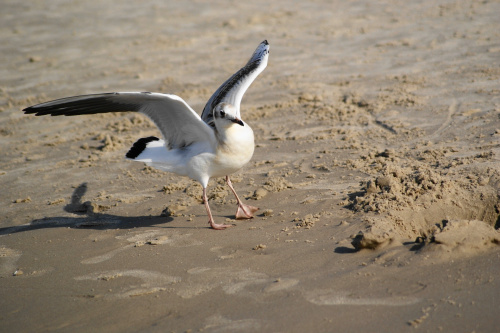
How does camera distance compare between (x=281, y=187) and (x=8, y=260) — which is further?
(x=281, y=187)

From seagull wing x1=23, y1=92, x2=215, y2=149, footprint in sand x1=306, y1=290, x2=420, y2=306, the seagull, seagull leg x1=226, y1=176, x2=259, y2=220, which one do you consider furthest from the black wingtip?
footprint in sand x1=306, y1=290, x2=420, y2=306

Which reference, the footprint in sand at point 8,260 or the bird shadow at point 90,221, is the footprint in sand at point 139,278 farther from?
the bird shadow at point 90,221

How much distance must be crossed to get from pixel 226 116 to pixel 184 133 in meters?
0.66

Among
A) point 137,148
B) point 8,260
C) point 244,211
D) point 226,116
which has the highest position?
point 226,116

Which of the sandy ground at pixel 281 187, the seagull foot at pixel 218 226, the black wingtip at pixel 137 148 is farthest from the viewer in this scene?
the black wingtip at pixel 137 148

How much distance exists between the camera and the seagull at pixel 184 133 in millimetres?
5152

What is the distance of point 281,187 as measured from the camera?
5895mm

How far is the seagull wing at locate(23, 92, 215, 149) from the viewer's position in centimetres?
511

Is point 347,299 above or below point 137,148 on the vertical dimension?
below

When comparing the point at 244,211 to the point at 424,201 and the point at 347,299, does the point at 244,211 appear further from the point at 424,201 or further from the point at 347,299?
the point at 347,299

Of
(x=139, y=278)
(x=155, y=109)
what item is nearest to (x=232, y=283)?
(x=139, y=278)

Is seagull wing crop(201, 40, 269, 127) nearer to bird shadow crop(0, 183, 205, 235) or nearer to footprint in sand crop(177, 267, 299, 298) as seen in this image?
bird shadow crop(0, 183, 205, 235)

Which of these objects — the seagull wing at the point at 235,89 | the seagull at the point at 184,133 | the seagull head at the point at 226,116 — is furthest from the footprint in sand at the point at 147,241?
the seagull wing at the point at 235,89

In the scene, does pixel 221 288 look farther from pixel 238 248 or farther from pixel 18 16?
pixel 18 16
